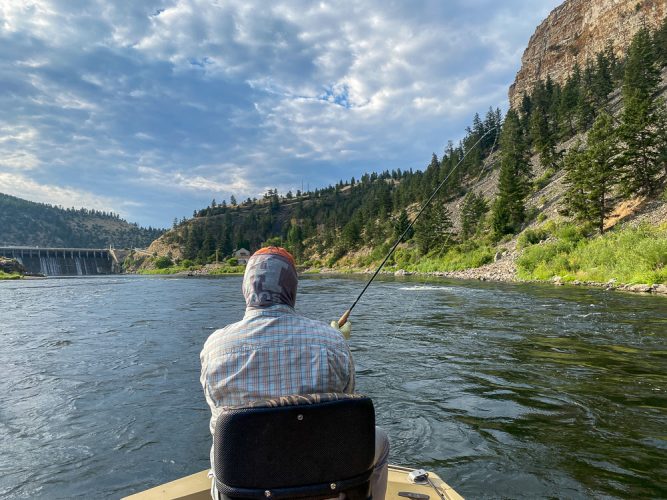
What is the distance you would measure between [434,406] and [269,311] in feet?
17.8

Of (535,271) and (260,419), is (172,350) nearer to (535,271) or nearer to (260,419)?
(260,419)

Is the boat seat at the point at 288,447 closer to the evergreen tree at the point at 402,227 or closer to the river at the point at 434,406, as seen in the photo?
the river at the point at 434,406

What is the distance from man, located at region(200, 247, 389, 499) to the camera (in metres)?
2.31

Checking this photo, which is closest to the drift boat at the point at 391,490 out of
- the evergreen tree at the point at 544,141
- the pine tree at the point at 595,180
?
the pine tree at the point at 595,180

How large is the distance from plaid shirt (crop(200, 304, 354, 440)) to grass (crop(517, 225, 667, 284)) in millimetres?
28323

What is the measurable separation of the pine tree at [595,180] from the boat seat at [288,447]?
45.1m

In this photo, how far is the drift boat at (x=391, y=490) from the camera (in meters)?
3.17

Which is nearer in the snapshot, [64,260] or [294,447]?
[294,447]

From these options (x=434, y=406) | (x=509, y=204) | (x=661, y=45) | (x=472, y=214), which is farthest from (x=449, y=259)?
(x=661, y=45)

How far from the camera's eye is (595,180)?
40.2 m

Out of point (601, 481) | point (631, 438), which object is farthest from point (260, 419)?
point (631, 438)

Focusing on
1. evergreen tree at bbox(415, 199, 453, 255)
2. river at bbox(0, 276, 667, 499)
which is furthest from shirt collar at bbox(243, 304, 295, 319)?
evergreen tree at bbox(415, 199, 453, 255)

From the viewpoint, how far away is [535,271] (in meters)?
36.2

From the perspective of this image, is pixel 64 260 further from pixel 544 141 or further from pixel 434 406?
pixel 434 406
